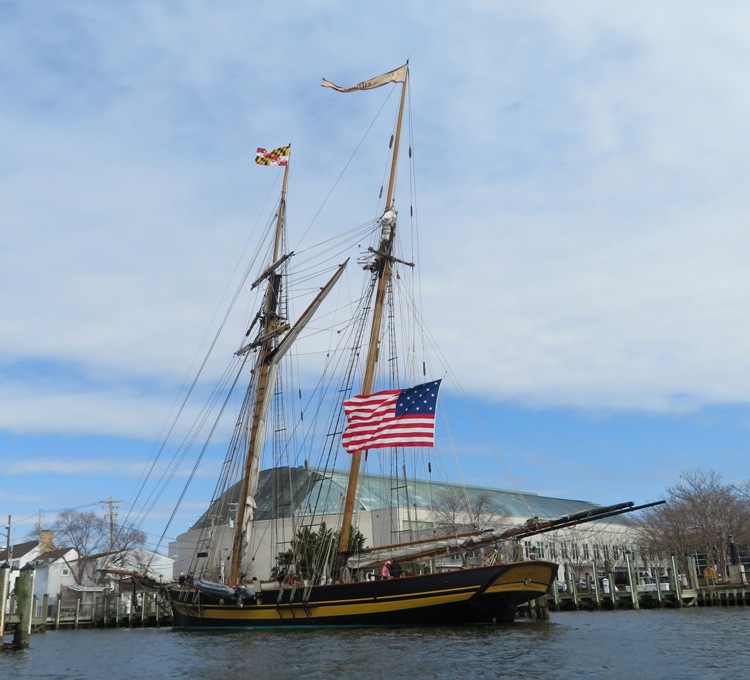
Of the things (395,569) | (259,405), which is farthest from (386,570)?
(259,405)

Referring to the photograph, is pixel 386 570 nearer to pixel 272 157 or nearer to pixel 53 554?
pixel 272 157

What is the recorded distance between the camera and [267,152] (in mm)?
57812

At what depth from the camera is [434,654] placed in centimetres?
2736

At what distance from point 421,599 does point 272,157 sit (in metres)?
33.6

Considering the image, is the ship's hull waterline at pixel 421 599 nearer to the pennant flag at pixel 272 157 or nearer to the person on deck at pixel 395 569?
the person on deck at pixel 395 569

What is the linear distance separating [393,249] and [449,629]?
23.4 m

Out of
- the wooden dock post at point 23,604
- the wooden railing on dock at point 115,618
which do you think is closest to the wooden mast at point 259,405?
the wooden dock post at point 23,604

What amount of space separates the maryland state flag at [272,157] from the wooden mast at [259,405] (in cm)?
127

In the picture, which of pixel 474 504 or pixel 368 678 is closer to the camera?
pixel 368 678

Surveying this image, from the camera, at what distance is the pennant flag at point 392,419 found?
37.8 m

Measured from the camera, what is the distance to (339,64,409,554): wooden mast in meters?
43.6

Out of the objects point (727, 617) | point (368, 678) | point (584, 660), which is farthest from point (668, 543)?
point (368, 678)

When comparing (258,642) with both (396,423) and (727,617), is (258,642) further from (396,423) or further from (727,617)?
(727,617)

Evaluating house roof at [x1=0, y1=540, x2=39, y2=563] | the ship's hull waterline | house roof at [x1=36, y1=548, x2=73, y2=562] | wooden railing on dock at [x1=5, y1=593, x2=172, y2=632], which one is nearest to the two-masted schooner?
the ship's hull waterline
